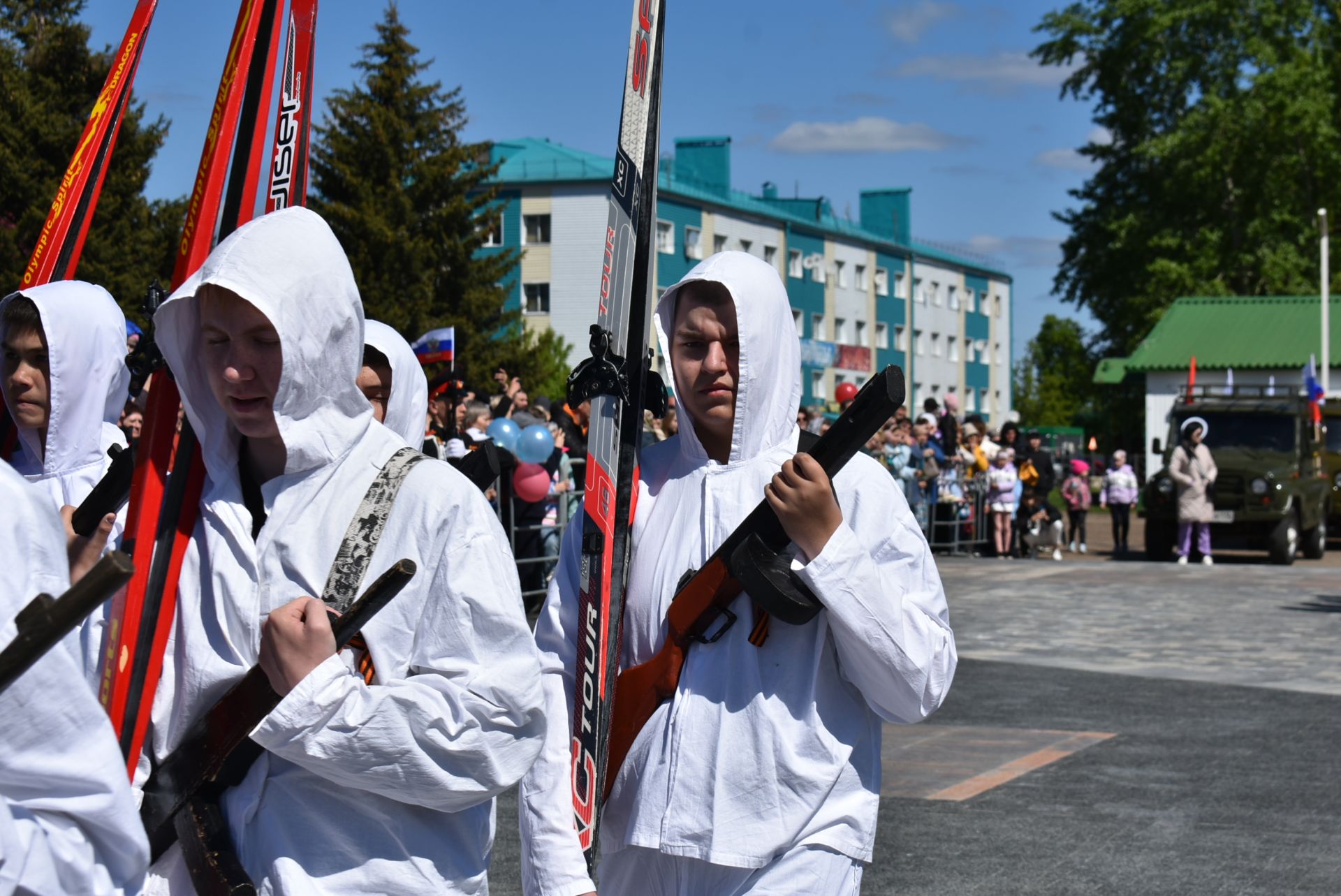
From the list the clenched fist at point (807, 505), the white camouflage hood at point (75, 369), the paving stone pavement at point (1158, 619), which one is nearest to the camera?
the clenched fist at point (807, 505)

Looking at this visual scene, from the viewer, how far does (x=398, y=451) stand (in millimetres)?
2881

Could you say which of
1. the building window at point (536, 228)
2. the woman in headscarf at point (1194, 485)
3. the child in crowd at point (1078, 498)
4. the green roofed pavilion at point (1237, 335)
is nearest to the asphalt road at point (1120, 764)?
the woman in headscarf at point (1194, 485)

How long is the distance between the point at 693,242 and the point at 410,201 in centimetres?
2417

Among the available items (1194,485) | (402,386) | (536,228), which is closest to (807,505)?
Result: (402,386)

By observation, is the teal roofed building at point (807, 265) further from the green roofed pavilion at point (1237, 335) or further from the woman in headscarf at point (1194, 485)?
the woman in headscarf at point (1194, 485)

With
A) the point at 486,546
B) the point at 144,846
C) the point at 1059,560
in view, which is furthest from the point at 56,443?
the point at 1059,560

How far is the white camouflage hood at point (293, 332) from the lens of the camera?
266 cm

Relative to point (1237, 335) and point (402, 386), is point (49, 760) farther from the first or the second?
point (1237, 335)

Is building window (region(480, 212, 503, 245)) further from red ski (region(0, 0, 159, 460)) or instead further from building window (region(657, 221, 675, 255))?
red ski (region(0, 0, 159, 460))

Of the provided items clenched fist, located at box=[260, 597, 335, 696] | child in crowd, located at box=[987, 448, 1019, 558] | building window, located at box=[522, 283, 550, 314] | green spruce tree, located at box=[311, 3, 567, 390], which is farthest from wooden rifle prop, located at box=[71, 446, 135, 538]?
building window, located at box=[522, 283, 550, 314]

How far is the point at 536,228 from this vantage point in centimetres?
6750

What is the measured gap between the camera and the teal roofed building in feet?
218

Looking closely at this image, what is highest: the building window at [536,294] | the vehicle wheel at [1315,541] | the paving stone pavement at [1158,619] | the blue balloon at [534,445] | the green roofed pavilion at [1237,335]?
the building window at [536,294]

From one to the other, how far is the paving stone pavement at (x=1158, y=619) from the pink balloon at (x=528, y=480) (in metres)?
3.56
